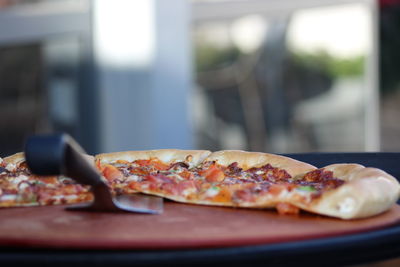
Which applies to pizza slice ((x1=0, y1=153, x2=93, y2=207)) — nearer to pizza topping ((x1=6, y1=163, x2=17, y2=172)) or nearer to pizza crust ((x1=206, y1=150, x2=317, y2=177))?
pizza topping ((x1=6, y1=163, x2=17, y2=172))

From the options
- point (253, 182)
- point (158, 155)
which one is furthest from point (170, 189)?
point (158, 155)

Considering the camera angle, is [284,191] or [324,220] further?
[284,191]

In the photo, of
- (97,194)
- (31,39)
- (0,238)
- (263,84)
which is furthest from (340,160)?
(263,84)

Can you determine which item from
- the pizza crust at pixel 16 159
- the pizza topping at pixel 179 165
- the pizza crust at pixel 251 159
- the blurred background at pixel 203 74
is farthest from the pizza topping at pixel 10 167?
the blurred background at pixel 203 74

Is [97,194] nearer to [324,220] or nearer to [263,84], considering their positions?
[324,220]

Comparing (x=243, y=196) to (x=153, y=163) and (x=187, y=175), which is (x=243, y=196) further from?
(x=153, y=163)

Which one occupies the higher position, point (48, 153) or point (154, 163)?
point (48, 153)

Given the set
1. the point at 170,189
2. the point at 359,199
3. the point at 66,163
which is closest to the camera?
the point at 66,163
